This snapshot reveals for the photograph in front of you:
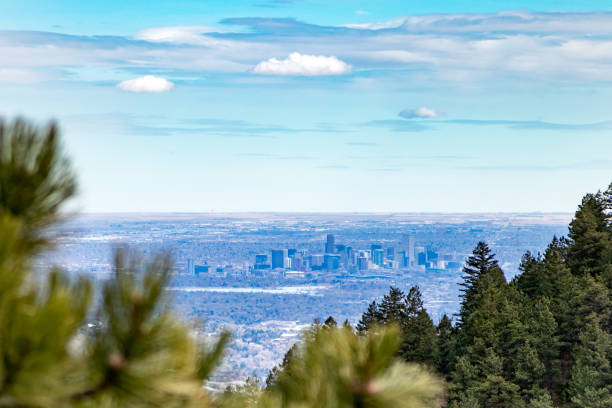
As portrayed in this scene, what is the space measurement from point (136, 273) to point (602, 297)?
142 ft

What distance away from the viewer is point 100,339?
2.55m

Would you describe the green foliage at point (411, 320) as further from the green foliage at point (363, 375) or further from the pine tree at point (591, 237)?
the green foliage at point (363, 375)

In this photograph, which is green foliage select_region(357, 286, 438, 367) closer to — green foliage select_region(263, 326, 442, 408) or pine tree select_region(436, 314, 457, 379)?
pine tree select_region(436, 314, 457, 379)

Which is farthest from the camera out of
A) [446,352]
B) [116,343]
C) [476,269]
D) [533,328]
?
[476,269]

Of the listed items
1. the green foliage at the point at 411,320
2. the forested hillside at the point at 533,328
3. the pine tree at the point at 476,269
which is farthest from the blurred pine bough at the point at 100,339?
the pine tree at the point at 476,269

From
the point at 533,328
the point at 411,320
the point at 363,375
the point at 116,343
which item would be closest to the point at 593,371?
the point at 533,328

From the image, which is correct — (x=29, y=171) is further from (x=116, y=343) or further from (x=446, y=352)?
(x=446, y=352)

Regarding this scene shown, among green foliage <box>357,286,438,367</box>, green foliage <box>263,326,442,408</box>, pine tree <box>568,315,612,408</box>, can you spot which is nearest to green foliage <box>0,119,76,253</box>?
green foliage <box>263,326,442,408</box>

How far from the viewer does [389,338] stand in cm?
302

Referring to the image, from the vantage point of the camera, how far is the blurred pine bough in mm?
2205

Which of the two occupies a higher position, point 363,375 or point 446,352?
point 363,375

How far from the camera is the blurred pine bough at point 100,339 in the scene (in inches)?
86.8

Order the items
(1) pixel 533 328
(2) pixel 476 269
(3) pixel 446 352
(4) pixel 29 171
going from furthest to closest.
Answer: (2) pixel 476 269, (3) pixel 446 352, (1) pixel 533 328, (4) pixel 29 171

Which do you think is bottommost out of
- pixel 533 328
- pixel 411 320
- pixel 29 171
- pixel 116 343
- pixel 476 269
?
pixel 411 320
